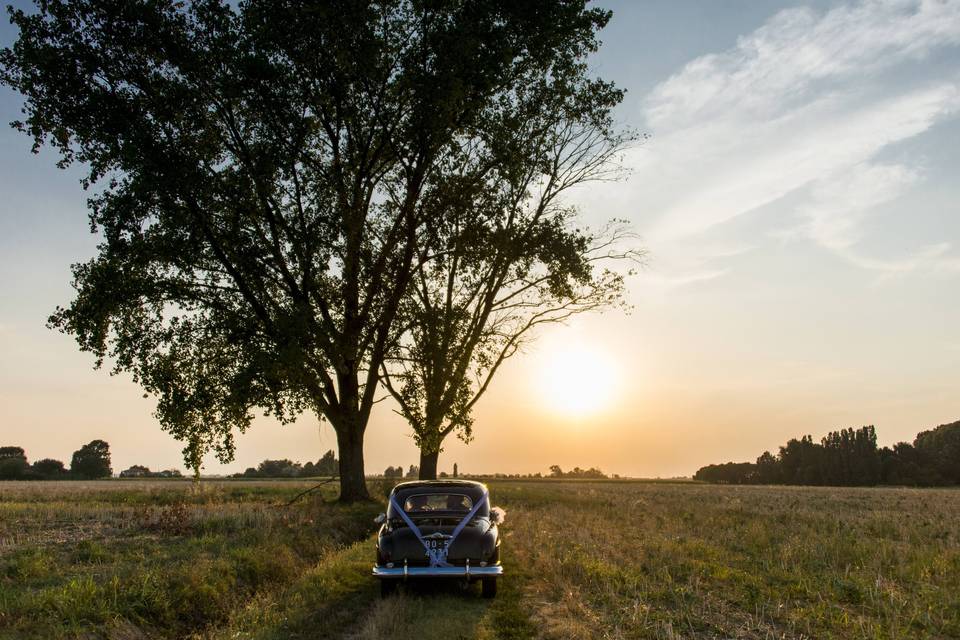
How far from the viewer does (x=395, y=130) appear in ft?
83.5

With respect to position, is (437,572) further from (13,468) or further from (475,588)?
(13,468)

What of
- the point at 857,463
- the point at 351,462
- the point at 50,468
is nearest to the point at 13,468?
the point at 50,468

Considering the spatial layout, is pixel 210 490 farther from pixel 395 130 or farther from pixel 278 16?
pixel 278 16

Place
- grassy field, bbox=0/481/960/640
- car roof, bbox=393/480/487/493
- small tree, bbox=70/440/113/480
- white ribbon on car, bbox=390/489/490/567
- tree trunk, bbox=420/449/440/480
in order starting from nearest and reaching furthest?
grassy field, bbox=0/481/960/640 < white ribbon on car, bbox=390/489/490/567 < car roof, bbox=393/480/487/493 < tree trunk, bbox=420/449/440/480 < small tree, bbox=70/440/113/480

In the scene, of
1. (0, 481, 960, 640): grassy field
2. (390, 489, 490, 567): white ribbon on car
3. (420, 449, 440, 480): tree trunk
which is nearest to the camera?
(0, 481, 960, 640): grassy field

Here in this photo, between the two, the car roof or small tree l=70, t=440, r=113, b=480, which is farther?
small tree l=70, t=440, r=113, b=480

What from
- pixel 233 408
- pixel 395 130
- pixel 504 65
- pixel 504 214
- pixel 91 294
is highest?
pixel 504 65

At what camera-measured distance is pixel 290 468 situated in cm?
11119

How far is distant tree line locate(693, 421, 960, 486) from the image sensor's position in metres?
97.6

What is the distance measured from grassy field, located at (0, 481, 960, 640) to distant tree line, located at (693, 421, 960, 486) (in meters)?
91.9

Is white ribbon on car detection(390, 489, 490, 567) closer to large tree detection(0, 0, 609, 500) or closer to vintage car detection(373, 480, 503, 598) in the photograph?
vintage car detection(373, 480, 503, 598)

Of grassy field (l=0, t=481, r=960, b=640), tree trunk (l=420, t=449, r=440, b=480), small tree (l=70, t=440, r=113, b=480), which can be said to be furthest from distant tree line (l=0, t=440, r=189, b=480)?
grassy field (l=0, t=481, r=960, b=640)

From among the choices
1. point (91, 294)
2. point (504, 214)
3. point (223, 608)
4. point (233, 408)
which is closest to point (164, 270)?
point (91, 294)

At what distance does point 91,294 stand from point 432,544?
15785 mm
